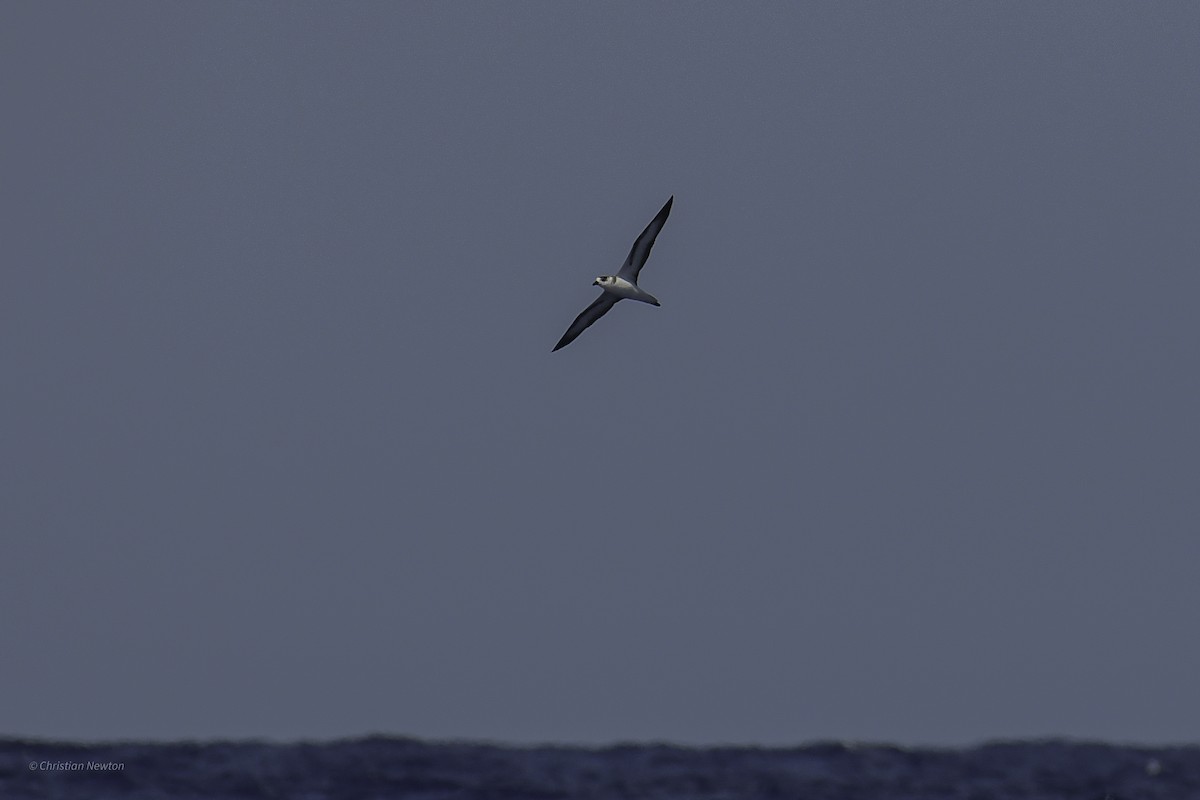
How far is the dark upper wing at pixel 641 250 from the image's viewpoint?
3625 centimetres

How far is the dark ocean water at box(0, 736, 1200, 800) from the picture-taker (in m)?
46.7

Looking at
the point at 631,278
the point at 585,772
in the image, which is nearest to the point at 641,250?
the point at 631,278

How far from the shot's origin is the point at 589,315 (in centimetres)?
3794

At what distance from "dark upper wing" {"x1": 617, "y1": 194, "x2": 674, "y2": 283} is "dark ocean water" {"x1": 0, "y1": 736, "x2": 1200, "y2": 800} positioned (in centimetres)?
1473

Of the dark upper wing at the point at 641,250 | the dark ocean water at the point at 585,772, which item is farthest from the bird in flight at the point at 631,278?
the dark ocean water at the point at 585,772

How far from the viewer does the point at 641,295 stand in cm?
3641

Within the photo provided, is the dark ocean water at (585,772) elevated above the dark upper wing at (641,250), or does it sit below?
below

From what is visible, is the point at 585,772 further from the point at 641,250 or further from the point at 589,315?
the point at 641,250

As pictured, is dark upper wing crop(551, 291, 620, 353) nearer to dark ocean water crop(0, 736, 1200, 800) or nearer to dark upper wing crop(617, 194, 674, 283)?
dark upper wing crop(617, 194, 674, 283)

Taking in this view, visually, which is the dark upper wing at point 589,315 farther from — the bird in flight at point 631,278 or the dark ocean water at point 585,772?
the dark ocean water at point 585,772

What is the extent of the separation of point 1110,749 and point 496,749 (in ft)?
61.4

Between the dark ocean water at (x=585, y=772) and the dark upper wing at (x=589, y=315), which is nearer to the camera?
the dark upper wing at (x=589, y=315)

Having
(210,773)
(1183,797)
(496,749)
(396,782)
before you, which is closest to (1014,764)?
(1183,797)

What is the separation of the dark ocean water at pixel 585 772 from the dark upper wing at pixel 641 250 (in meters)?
14.7
